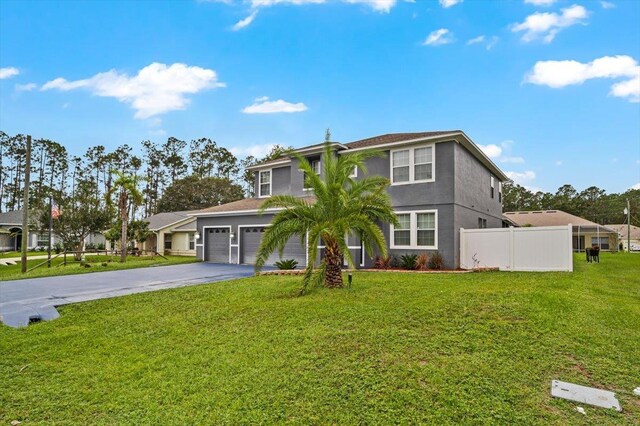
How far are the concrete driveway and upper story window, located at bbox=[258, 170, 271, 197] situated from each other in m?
7.51

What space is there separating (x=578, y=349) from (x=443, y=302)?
8.61 feet

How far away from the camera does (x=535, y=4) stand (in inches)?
524

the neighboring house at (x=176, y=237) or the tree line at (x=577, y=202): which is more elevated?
the tree line at (x=577, y=202)

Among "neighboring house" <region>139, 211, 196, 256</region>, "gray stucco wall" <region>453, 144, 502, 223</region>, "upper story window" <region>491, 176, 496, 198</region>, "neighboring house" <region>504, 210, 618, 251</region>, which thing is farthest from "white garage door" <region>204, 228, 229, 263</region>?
"neighboring house" <region>504, 210, 618, 251</region>

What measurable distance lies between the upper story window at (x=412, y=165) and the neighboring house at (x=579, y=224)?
21.1 metres

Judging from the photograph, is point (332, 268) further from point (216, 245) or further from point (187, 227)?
point (187, 227)

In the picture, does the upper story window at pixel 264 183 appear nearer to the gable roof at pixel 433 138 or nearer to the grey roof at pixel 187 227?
the gable roof at pixel 433 138

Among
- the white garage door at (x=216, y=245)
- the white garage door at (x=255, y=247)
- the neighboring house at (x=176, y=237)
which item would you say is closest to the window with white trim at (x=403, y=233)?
the white garage door at (x=255, y=247)

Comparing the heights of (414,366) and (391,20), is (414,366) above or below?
below

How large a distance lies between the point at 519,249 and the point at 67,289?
15988 mm

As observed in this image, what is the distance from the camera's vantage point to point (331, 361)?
187 inches

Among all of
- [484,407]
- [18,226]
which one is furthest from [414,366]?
[18,226]

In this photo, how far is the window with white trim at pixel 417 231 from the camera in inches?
583

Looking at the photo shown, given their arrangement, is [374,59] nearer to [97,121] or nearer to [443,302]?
[443,302]
